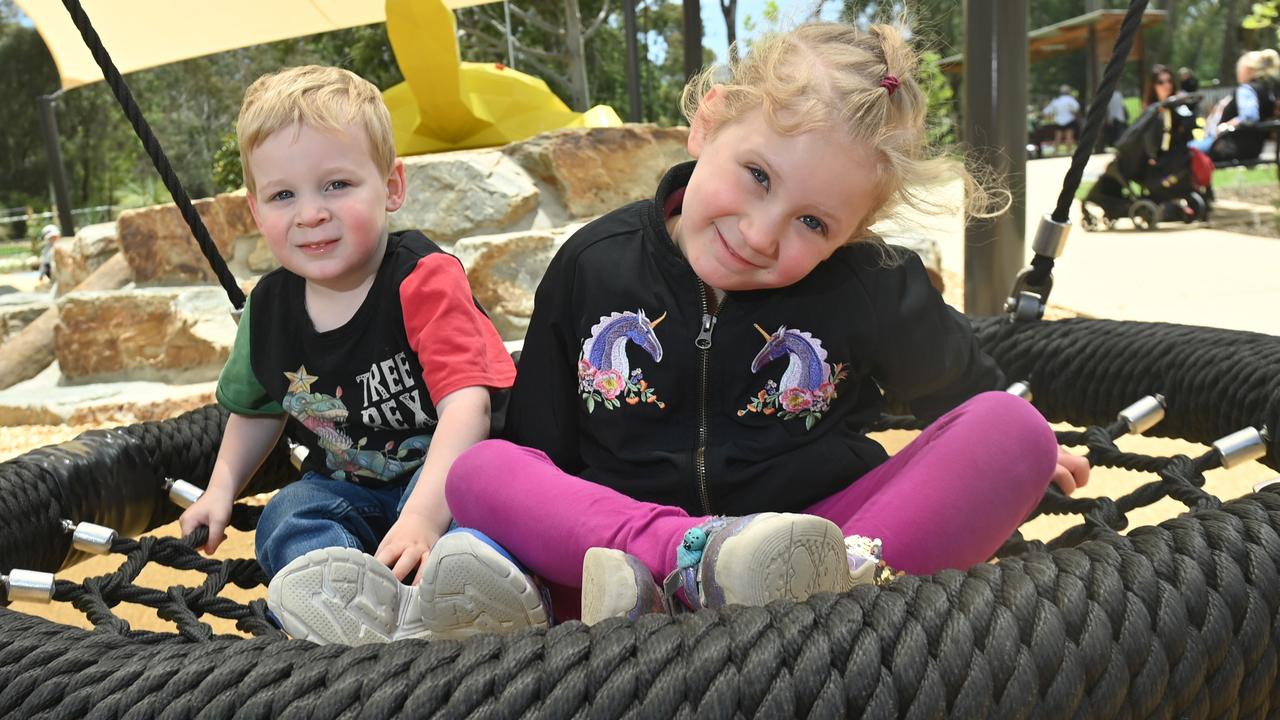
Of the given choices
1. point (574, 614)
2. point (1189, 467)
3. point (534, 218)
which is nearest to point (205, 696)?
point (574, 614)

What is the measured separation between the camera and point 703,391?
93 cm

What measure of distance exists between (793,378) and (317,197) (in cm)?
46

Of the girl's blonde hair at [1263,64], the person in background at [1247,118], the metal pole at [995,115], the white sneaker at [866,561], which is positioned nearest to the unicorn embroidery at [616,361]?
the white sneaker at [866,561]

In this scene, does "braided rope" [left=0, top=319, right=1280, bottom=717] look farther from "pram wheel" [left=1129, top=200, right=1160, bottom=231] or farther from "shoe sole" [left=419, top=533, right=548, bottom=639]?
"pram wheel" [left=1129, top=200, right=1160, bottom=231]

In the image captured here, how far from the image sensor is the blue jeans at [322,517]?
96 centimetres

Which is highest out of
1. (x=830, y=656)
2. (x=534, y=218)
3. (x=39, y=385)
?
(x=830, y=656)

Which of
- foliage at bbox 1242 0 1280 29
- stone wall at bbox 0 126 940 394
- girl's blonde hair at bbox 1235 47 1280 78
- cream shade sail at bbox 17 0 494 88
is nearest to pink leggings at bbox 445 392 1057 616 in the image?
stone wall at bbox 0 126 940 394

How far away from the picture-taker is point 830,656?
49 cm

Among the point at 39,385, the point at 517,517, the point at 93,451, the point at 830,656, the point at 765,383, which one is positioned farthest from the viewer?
the point at 39,385

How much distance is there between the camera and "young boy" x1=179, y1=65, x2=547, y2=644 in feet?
3.13

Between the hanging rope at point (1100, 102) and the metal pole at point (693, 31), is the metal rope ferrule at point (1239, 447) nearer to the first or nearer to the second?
the hanging rope at point (1100, 102)

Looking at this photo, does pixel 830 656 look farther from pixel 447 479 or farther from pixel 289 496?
pixel 289 496

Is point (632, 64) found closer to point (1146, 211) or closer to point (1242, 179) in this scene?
point (1146, 211)

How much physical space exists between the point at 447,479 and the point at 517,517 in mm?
87
